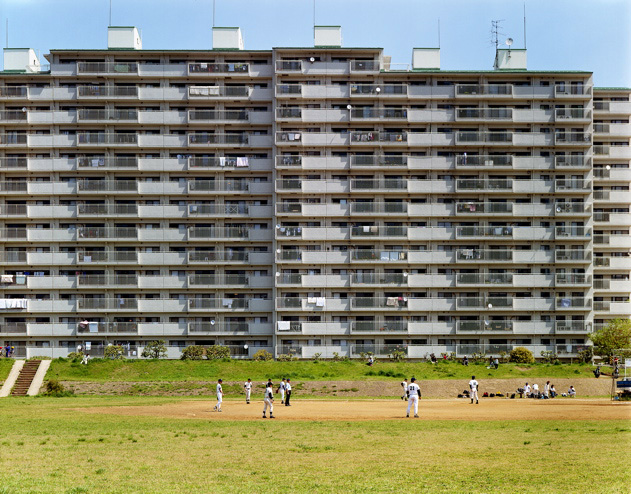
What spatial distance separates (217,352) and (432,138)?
3445 centimetres

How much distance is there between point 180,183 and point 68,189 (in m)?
12.8

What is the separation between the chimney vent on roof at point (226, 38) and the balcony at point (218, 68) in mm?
2723

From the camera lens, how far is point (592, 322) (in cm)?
10025

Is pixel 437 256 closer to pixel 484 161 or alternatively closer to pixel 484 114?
pixel 484 161

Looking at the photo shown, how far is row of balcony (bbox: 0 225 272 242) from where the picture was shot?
3898 inches

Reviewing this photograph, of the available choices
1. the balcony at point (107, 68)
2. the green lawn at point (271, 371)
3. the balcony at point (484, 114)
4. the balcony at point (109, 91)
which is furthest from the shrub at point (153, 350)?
the balcony at point (484, 114)

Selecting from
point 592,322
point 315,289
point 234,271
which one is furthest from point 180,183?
point 592,322

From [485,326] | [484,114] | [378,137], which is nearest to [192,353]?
[378,137]

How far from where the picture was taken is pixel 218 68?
101 metres

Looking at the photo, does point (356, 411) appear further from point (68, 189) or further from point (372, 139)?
point (68, 189)

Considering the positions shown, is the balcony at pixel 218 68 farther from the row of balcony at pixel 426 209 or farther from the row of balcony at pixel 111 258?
the row of balcony at pixel 111 258

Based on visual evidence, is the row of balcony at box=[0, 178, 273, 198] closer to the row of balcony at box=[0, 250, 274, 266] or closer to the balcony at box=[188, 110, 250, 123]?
the row of balcony at box=[0, 250, 274, 266]

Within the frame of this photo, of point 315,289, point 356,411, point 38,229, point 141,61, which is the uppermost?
point 141,61

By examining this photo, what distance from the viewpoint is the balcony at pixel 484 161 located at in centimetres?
9981
